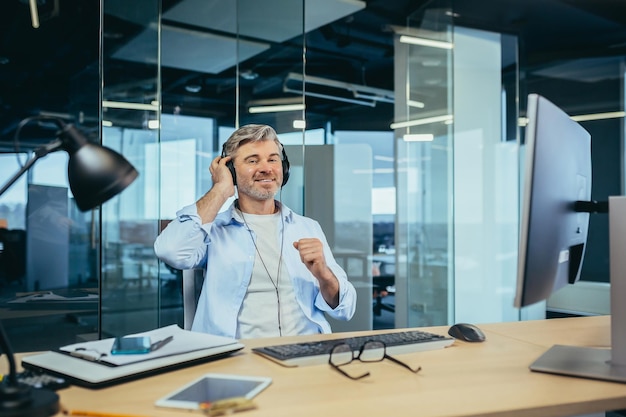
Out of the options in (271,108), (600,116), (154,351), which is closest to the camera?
(154,351)

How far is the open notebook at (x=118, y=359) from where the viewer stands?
1.11m

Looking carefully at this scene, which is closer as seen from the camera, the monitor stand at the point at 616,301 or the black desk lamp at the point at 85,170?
the black desk lamp at the point at 85,170

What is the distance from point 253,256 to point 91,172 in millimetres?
1117

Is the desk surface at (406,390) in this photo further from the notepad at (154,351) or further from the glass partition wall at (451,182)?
the glass partition wall at (451,182)

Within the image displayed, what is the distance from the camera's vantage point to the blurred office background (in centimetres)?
277

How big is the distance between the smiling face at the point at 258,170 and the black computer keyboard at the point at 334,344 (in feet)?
2.93

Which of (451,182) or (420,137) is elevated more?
(420,137)

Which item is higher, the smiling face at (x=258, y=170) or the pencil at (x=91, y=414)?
the smiling face at (x=258, y=170)

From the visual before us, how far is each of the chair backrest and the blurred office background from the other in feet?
2.37

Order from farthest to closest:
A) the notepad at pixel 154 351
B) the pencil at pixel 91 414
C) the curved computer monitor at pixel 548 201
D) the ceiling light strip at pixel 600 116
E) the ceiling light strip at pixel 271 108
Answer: the ceiling light strip at pixel 600 116
the ceiling light strip at pixel 271 108
the notepad at pixel 154 351
the curved computer monitor at pixel 548 201
the pencil at pixel 91 414

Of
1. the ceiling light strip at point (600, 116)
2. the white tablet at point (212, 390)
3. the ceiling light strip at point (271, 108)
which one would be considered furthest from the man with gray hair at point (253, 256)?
the ceiling light strip at point (600, 116)

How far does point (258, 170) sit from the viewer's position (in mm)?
2240

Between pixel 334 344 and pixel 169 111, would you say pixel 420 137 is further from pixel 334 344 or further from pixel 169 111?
pixel 334 344

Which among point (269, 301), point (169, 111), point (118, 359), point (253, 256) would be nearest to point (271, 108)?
point (169, 111)
